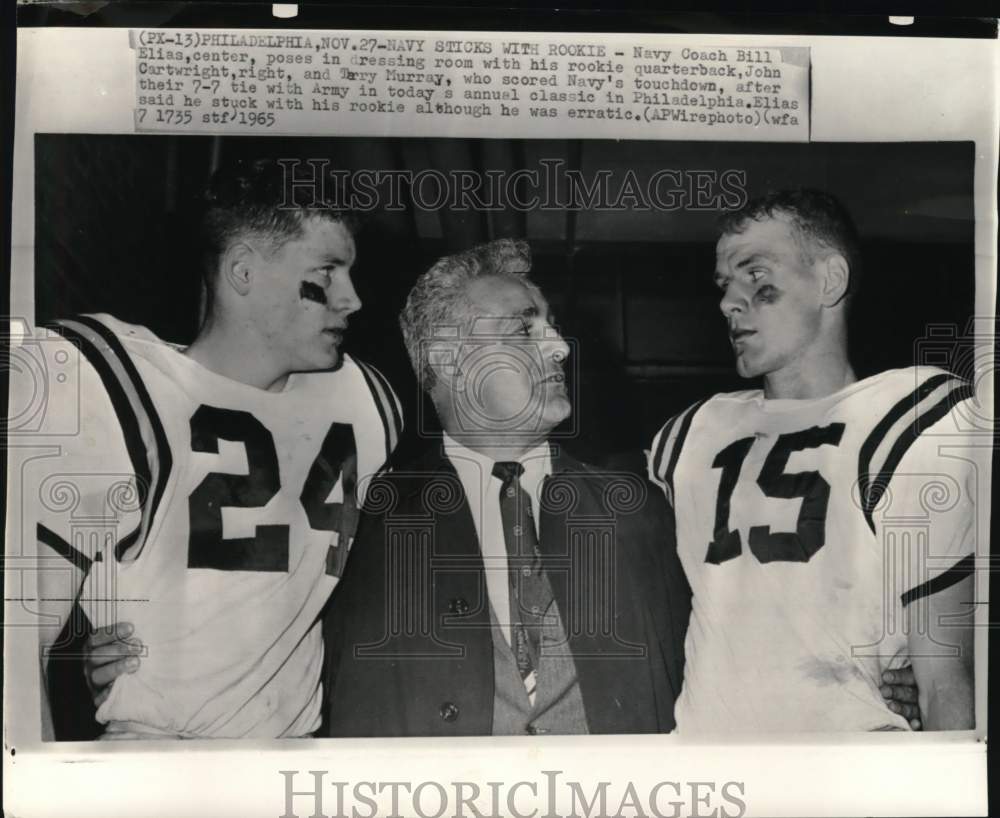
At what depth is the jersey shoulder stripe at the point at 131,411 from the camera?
1.99m

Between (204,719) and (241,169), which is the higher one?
(241,169)

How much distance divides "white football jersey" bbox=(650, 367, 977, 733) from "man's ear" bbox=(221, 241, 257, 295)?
761 mm

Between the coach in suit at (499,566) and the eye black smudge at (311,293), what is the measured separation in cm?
15

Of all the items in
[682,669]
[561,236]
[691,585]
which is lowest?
[682,669]

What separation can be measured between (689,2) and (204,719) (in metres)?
1.50

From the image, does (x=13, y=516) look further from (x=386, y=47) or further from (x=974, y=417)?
(x=974, y=417)

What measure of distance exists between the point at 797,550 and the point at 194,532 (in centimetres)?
104

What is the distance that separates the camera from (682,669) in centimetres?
205

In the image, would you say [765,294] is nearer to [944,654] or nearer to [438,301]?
[438,301]

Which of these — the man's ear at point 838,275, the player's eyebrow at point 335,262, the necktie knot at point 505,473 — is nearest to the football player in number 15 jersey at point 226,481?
the player's eyebrow at point 335,262

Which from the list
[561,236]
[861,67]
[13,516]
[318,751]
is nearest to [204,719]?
[318,751]

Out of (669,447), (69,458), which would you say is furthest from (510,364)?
(69,458)

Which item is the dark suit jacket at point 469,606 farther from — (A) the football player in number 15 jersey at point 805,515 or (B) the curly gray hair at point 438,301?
(B) the curly gray hair at point 438,301

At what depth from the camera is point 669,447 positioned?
6.77ft
